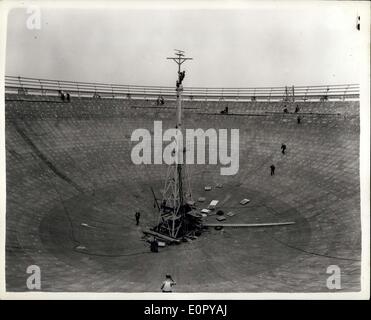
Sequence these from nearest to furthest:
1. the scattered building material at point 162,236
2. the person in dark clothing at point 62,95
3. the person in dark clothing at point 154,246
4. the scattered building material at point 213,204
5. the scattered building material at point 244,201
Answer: the person in dark clothing at point 154,246 → the scattered building material at point 162,236 → the scattered building material at point 213,204 → the scattered building material at point 244,201 → the person in dark clothing at point 62,95

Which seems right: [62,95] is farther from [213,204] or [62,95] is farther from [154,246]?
[154,246]

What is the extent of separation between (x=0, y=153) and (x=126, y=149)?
13033mm

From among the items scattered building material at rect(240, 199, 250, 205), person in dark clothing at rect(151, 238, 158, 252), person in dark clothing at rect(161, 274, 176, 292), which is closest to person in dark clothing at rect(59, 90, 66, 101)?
scattered building material at rect(240, 199, 250, 205)

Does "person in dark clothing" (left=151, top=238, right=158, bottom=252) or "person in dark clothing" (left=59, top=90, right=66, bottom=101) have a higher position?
"person in dark clothing" (left=59, top=90, right=66, bottom=101)

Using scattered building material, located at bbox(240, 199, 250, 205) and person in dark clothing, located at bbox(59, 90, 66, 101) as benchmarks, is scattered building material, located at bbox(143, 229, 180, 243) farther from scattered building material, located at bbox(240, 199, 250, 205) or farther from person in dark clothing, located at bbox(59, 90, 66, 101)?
person in dark clothing, located at bbox(59, 90, 66, 101)

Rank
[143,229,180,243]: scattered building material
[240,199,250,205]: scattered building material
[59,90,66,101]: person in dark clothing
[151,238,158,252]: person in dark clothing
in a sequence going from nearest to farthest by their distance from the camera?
1. [151,238,158,252]: person in dark clothing
2. [143,229,180,243]: scattered building material
3. [240,199,250,205]: scattered building material
4. [59,90,66,101]: person in dark clothing

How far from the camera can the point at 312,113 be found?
38.4 m

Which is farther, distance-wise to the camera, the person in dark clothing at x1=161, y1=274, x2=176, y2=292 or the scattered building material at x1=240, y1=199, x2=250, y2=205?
the scattered building material at x1=240, y1=199, x2=250, y2=205

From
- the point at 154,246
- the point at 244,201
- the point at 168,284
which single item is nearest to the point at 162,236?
the point at 154,246

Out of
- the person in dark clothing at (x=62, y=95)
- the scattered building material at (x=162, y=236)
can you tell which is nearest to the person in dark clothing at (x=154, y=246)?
the scattered building material at (x=162, y=236)

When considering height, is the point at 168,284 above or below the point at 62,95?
below

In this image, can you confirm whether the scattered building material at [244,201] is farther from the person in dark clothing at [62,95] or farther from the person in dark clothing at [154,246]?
the person in dark clothing at [62,95]

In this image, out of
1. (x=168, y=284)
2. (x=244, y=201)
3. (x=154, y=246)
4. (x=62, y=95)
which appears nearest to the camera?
(x=168, y=284)

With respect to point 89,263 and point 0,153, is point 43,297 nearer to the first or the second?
point 89,263
